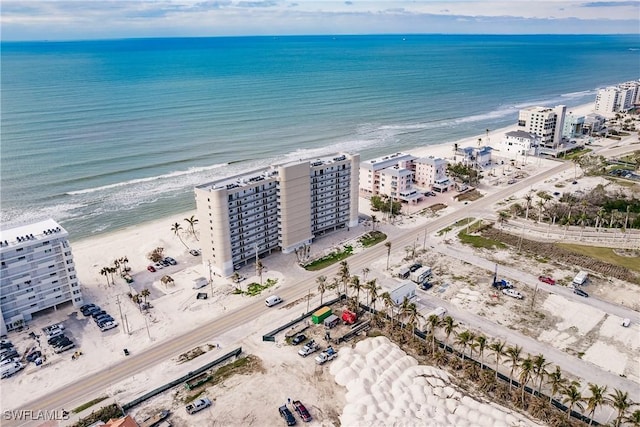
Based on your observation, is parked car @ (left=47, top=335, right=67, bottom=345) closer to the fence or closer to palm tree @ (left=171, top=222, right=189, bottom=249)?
the fence

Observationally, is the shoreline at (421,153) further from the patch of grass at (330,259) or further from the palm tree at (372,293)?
the palm tree at (372,293)

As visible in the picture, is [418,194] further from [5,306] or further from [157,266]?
[5,306]

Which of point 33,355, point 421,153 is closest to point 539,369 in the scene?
point 33,355

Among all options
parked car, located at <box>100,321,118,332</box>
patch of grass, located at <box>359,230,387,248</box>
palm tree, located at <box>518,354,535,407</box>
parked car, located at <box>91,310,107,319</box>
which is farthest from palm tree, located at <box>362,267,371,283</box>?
parked car, located at <box>91,310,107,319</box>

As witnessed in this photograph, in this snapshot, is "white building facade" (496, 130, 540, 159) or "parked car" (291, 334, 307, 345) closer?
"parked car" (291, 334, 307, 345)

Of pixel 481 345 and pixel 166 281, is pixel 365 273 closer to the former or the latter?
pixel 481 345

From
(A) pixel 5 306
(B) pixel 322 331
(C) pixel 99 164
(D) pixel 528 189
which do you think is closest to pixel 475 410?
(B) pixel 322 331

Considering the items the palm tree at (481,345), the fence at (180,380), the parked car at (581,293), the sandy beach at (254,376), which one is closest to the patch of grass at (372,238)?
the sandy beach at (254,376)
